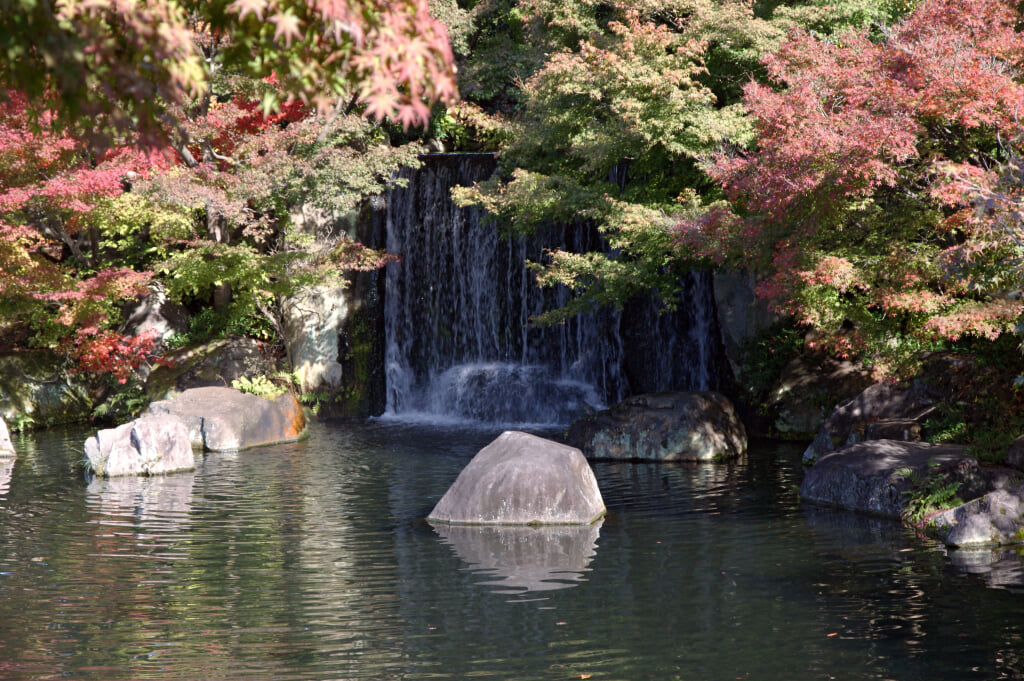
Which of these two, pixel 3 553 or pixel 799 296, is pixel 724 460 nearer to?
pixel 799 296

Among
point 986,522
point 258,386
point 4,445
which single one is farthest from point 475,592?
point 258,386

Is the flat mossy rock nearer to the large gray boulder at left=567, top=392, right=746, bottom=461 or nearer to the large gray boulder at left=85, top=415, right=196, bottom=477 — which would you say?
the large gray boulder at left=85, top=415, right=196, bottom=477

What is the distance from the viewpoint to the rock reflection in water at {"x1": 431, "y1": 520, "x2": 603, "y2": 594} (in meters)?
9.32

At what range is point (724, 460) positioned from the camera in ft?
53.2

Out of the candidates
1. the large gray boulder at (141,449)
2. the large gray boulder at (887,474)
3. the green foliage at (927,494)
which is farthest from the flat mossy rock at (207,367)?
the green foliage at (927,494)

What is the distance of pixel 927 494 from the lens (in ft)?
37.5

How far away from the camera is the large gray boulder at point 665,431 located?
16.4 meters

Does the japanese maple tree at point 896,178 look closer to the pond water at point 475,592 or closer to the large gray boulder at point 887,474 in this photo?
the large gray boulder at point 887,474

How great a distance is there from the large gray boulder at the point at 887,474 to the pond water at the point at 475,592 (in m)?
0.40

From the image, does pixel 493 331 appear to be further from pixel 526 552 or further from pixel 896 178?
pixel 526 552

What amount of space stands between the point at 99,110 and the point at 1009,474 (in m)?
10.3

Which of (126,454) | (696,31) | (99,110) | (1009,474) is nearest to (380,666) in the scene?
(99,110)

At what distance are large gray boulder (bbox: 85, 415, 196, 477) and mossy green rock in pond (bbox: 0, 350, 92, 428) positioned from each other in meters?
7.11

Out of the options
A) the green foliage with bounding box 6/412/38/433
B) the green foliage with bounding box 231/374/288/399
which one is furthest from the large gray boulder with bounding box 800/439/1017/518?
the green foliage with bounding box 6/412/38/433
